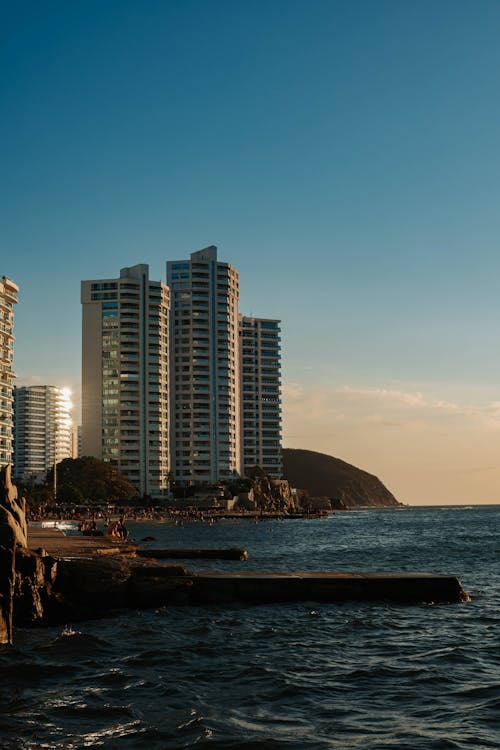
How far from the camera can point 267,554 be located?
181ft

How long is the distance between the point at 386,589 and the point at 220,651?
9.57 meters

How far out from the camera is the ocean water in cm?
1167

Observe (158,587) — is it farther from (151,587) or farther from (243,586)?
(243,586)

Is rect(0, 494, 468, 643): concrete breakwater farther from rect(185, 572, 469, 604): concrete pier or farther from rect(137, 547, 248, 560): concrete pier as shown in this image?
rect(137, 547, 248, 560): concrete pier

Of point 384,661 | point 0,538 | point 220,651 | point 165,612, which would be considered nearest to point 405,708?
point 384,661

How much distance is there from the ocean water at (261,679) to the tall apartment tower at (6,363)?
98.5 metres

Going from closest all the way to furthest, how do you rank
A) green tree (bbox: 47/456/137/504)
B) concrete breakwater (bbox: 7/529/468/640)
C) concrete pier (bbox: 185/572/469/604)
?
concrete breakwater (bbox: 7/529/468/640) < concrete pier (bbox: 185/572/469/604) < green tree (bbox: 47/456/137/504)

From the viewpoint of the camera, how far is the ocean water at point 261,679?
11672 millimetres

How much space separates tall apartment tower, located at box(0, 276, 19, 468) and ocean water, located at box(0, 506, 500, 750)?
323 feet

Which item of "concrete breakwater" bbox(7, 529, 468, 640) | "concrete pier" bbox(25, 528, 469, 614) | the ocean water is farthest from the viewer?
"concrete pier" bbox(25, 528, 469, 614)

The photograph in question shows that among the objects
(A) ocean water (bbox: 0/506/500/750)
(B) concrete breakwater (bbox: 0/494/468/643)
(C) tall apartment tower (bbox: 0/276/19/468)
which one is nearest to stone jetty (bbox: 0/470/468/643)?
(B) concrete breakwater (bbox: 0/494/468/643)

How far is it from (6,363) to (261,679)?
11235 cm

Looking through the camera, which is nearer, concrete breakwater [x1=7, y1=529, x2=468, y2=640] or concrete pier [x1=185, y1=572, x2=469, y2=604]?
concrete breakwater [x1=7, y1=529, x2=468, y2=640]

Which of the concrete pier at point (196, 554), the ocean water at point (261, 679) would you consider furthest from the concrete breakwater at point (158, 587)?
the concrete pier at point (196, 554)
